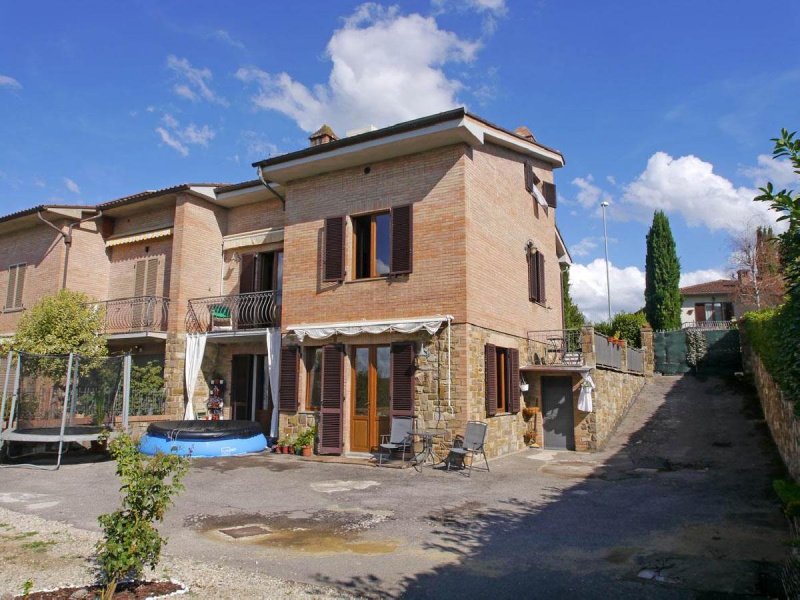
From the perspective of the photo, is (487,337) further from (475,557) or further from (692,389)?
(692,389)

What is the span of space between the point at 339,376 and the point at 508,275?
5.22m

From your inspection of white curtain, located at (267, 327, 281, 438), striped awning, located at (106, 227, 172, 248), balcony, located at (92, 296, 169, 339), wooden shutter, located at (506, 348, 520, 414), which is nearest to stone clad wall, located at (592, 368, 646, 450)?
wooden shutter, located at (506, 348, 520, 414)

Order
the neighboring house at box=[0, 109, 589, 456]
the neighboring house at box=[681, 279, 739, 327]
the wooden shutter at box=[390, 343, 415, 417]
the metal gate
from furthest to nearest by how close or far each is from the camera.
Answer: the neighboring house at box=[681, 279, 739, 327], the metal gate, the neighboring house at box=[0, 109, 589, 456], the wooden shutter at box=[390, 343, 415, 417]

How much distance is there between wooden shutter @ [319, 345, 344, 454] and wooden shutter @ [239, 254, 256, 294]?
14.6ft

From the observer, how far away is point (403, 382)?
12.4 meters

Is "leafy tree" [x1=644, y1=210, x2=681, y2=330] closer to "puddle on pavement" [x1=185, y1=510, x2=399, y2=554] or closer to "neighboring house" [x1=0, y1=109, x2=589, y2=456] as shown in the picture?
"neighboring house" [x1=0, y1=109, x2=589, y2=456]

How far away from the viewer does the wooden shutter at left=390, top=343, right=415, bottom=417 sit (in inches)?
484

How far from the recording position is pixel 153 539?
4.70 metres

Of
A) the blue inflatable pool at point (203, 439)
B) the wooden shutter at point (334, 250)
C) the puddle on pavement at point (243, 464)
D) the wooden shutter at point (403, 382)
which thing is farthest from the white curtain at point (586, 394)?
the blue inflatable pool at point (203, 439)

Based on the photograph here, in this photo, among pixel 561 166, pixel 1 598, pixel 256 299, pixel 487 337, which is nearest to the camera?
pixel 1 598

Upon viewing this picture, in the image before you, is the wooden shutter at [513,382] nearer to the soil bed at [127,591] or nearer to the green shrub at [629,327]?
the soil bed at [127,591]

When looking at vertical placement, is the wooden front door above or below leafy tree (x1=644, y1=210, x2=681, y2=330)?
below

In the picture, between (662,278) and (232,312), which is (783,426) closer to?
(232,312)

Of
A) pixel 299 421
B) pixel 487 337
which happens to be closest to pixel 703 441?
pixel 487 337
